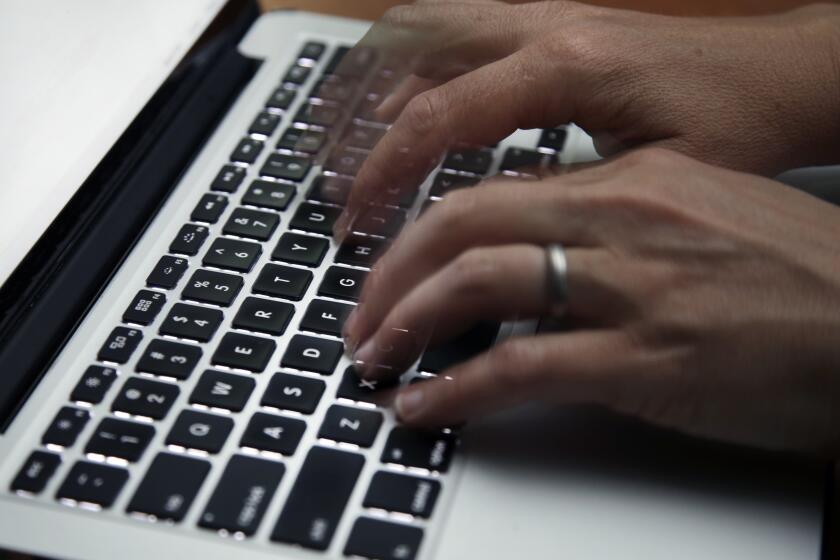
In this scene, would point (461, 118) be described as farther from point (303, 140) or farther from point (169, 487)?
point (169, 487)

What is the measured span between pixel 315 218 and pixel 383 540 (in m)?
0.27

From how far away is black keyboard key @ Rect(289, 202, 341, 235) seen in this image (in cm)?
62

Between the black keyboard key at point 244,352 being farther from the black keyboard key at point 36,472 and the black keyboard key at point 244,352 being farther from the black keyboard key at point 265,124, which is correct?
the black keyboard key at point 265,124

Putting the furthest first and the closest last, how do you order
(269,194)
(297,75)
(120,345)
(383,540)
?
(297,75), (269,194), (120,345), (383,540)

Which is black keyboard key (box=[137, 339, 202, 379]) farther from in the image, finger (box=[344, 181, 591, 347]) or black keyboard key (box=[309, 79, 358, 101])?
black keyboard key (box=[309, 79, 358, 101])

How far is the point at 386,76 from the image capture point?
28.2 inches

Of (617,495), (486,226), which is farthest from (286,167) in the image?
(617,495)

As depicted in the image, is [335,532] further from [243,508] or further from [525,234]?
[525,234]

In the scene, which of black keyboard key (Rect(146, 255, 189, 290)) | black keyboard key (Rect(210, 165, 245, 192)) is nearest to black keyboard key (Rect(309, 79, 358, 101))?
black keyboard key (Rect(210, 165, 245, 192))

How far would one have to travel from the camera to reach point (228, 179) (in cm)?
66

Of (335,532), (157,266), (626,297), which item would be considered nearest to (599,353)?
(626,297)

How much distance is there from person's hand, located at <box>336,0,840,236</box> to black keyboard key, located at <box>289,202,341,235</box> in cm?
1

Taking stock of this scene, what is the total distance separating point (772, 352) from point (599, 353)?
9cm

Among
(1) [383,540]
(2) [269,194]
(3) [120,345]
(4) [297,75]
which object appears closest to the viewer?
(1) [383,540]
